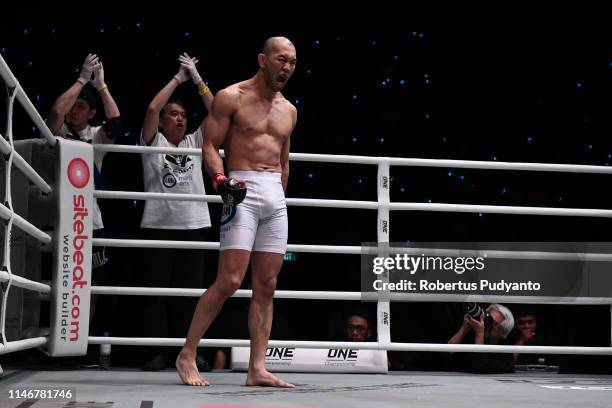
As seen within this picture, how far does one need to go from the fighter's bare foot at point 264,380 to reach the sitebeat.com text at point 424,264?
853mm

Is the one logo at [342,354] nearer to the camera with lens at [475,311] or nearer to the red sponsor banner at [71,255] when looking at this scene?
the camera with lens at [475,311]

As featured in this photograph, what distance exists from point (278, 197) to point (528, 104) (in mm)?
2443

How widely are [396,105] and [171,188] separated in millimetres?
Answer: 1750

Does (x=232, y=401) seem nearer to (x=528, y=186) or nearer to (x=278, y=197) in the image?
(x=278, y=197)

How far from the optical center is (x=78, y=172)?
11.1 ft

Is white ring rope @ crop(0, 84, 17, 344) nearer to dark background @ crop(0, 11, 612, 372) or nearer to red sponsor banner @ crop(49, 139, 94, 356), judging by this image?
red sponsor banner @ crop(49, 139, 94, 356)

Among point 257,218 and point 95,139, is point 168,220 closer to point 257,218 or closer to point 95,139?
point 95,139

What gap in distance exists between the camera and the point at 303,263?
4863mm

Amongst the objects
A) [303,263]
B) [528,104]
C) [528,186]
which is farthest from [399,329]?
[528,104]

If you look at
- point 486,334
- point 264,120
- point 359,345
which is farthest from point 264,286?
point 486,334

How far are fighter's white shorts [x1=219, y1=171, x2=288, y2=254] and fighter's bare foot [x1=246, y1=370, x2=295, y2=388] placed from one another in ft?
A: 1.25

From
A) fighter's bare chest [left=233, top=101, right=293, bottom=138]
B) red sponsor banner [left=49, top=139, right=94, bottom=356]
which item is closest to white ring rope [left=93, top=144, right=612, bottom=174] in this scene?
red sponsor banner [left=49, top=139, right=94, bottom=356]

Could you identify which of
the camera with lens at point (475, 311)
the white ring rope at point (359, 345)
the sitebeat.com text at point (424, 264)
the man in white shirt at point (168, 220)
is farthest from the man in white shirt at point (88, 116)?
the camera with lens at point (475, 311)

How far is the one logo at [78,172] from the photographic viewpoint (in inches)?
132
